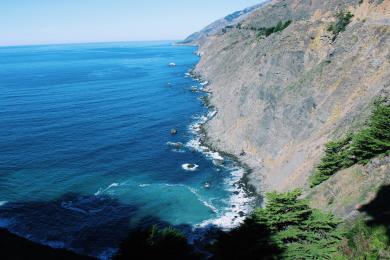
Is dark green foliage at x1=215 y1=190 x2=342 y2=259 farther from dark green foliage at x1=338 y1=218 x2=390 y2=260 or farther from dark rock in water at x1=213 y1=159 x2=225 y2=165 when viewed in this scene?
dark rock in water at x1=213 y1=159 x2=225 y2=165

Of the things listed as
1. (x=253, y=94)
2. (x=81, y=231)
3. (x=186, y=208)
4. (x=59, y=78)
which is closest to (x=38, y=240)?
(x=81, y=231)

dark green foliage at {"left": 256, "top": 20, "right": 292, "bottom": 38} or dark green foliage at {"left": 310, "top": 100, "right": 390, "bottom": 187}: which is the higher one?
dark green foliage at {"left": 256, "top": 20, "right": 292, "bottom": 38}

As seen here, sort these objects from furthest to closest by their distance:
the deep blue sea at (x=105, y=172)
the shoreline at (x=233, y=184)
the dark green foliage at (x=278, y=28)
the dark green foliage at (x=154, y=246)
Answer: the dark green foliage at (x=278, y=28) → the shoreline at (x=233, y=184) → the deep blue sea at (x=105, y=172) → the dark green foliage at (x=154, y=246)

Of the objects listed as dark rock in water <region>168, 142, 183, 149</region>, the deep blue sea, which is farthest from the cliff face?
the deep blue sea

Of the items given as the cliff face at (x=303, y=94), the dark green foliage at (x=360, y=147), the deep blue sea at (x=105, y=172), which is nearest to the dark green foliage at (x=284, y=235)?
the dark green foliage at (x=360, y=147)

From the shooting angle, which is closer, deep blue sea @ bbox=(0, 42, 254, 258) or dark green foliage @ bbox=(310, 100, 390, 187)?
dark green foliage @ bbox=(310, 100, 390, 187)

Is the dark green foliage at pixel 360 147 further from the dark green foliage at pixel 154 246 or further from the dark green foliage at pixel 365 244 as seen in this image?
the dark green foliage at pixel 154 246

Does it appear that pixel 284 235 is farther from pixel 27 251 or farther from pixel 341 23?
pixel 341 23
